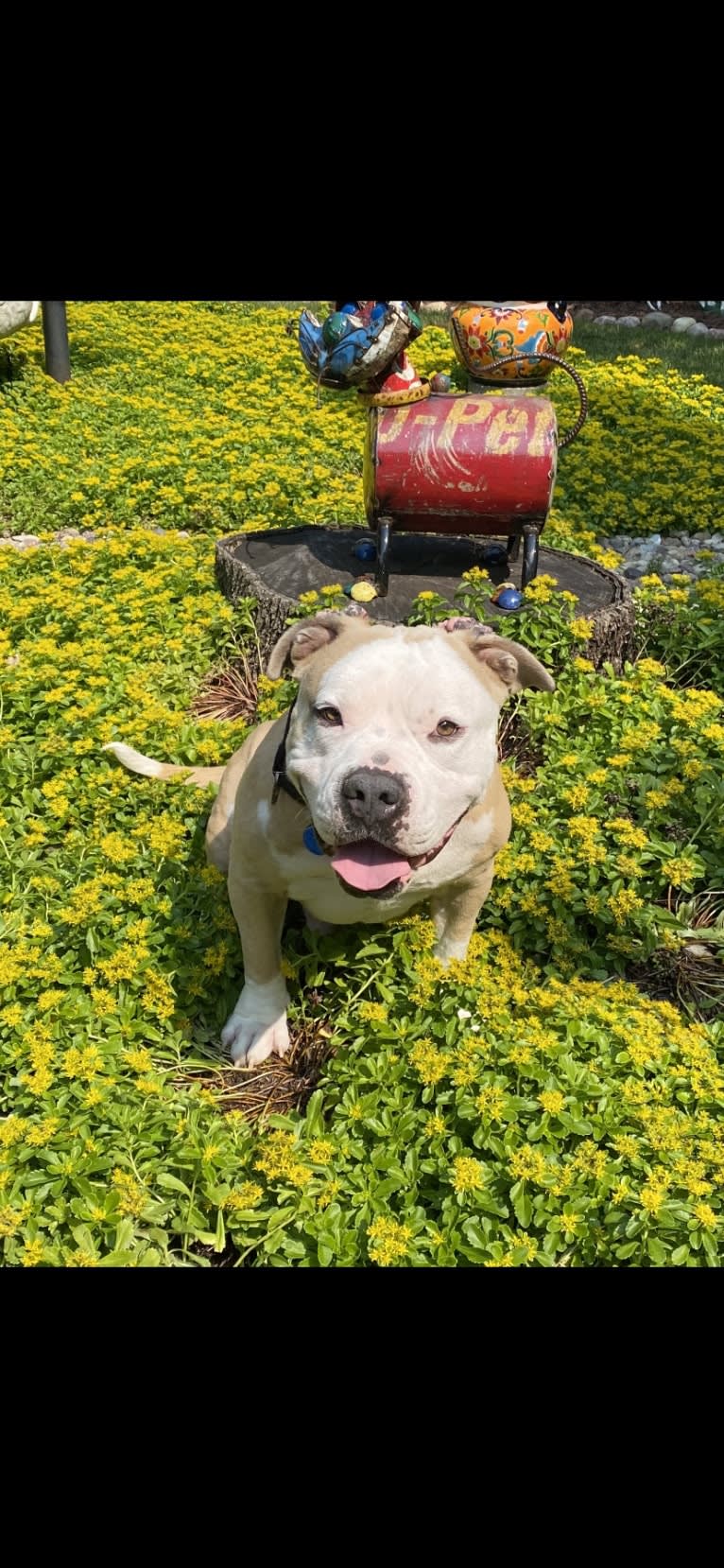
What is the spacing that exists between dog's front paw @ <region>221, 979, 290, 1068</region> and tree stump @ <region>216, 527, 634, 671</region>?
1.91 m

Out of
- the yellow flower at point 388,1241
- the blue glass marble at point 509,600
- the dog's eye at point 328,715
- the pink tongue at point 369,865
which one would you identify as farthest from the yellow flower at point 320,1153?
the blue glass marble at point 509,600

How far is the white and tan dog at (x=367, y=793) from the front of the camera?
2.17 meters

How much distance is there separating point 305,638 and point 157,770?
1.29m

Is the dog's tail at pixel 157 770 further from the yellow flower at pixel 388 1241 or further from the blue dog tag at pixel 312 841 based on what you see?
the yellow flower at pixel 388 1241

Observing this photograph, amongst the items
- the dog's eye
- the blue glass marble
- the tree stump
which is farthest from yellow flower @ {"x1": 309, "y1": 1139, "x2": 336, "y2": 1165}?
the blue glass marble

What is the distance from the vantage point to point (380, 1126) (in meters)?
2.43

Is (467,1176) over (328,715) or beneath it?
beneath

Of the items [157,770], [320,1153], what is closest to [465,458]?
[157,770]

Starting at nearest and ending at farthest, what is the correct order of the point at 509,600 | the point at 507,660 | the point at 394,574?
the point at 507,660 → the point at 509,600 → the point at 394,574

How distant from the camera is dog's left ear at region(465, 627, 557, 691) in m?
2.54

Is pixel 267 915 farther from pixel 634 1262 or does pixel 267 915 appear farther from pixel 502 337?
pixel 502 337

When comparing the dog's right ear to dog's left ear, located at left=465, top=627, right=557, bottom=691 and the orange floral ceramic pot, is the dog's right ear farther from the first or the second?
the orange floral ceramic pot

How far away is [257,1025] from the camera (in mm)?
2945

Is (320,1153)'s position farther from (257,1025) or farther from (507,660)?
(507,660)
